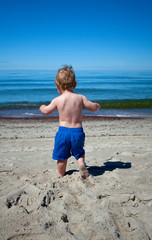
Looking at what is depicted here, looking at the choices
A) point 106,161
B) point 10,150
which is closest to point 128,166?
point 106,161

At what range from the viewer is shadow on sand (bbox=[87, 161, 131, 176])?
3332 millimetres

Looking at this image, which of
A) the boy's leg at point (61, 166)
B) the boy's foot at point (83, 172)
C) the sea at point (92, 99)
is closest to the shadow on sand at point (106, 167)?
the boy's leg at point (61, 166)

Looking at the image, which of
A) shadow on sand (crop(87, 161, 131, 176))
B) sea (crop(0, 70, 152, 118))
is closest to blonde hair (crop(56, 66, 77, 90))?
shadow on sand (crop(87, 161, 131, 176))

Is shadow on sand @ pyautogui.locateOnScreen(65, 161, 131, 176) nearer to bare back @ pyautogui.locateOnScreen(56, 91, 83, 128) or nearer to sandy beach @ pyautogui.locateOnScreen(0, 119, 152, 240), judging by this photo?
sandy beach @ pyautogui.locateOnScreen(0, 119, 152, 240)

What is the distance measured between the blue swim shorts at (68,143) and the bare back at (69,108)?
92 millimetres

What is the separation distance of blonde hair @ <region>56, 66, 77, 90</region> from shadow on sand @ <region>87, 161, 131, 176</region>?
4.95 ft

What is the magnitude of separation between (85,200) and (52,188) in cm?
49

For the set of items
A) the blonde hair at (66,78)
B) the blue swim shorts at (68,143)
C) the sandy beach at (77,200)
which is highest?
the blonde hair at (66,78)

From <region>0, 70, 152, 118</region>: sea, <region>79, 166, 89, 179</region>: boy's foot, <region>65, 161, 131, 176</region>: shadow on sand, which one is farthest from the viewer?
<region>0, 70, 152, 118</region>: sea

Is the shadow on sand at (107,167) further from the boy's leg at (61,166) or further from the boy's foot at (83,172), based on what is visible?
the boy's leg at (61,166)

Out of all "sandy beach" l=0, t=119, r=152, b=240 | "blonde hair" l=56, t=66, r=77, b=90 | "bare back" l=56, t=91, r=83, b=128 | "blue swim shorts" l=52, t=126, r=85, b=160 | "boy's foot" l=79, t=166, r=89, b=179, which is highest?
"blonde hair" l=56, t=66, r=77, b=90

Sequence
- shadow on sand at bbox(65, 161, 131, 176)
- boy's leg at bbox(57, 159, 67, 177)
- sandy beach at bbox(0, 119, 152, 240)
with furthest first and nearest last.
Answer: shadow on sand at bbox(65, 161, 131, 176) → boy's leg at bbox(57, 159, 67, 177) → sandy beach at bbox(0, 119, 152, 240)

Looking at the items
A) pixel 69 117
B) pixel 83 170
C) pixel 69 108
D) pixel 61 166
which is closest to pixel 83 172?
pixel 83 170

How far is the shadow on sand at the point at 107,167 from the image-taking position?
3332 mm
